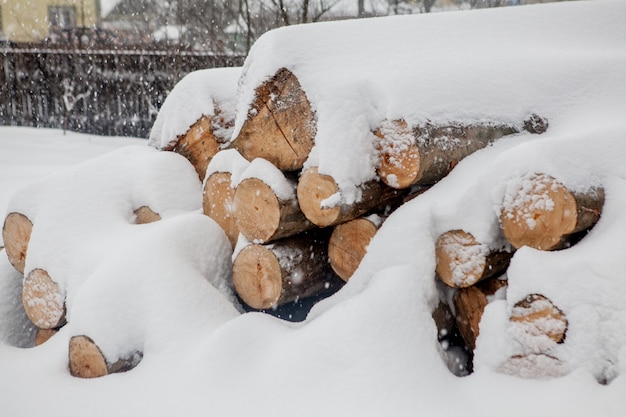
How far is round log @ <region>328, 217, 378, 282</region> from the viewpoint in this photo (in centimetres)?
235

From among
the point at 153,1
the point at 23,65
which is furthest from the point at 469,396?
the point at 153,1

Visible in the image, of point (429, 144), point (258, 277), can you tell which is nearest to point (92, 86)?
point (258, 277)

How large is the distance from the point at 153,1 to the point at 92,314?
21815 millimetres

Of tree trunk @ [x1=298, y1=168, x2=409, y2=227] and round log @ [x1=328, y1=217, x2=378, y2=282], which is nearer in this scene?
tree trunk @ [x1=298, y1=168, x2=409, y2=227]

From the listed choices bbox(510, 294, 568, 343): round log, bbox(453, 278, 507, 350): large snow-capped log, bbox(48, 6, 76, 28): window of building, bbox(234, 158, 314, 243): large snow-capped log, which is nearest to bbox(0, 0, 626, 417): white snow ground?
bbox(510, 294, 568, 343): round log

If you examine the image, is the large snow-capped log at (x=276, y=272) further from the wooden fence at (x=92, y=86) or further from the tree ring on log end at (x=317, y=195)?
the wooden fence at (x=92, y=86)

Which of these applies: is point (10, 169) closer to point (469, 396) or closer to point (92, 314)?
point (92, 314)

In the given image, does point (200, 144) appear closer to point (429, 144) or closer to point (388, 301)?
point (429, 144)

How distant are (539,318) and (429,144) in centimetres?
77

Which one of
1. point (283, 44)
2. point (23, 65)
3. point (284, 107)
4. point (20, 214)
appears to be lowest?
point (20, 214)

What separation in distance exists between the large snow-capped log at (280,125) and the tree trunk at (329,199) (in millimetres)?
153

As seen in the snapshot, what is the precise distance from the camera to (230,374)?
2100mm

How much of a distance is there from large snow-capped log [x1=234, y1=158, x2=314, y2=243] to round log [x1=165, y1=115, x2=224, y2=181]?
0.69 meters

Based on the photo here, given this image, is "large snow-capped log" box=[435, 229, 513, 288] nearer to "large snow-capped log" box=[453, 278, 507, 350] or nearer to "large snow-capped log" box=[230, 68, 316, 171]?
"large snow-capped log" box=[453, 278, 507, 350]
